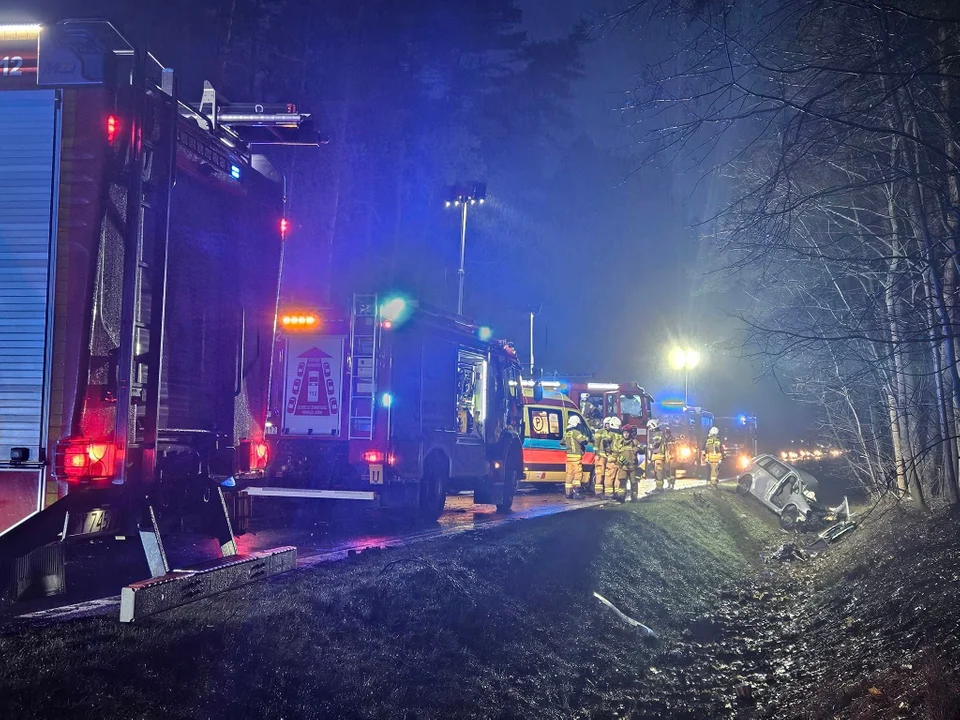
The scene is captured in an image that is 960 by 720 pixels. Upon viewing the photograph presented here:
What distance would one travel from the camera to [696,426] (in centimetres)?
3022

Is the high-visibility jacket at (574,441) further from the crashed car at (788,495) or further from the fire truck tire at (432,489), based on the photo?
the crashed car at (788,495)

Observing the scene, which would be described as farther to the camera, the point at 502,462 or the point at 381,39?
the point at 381,39

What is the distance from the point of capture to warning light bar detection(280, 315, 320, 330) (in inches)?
486

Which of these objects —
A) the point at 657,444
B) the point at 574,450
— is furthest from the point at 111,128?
the point at 657,444

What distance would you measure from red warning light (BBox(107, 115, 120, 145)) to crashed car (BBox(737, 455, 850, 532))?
51.5 ft

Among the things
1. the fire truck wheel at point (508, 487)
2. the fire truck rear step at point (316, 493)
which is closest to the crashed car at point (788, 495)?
the fire truck wheel at point (508, 487)

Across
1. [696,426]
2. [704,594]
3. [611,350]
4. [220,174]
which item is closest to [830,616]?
[704,594]

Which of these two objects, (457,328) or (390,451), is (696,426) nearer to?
(457,328)

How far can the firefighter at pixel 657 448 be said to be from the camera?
21.8m

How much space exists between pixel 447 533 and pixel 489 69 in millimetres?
24076

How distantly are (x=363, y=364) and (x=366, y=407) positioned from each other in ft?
2.03

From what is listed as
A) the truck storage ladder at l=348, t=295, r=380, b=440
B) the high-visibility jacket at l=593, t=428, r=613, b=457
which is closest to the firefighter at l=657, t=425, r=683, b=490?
the high-visibility jacket at l=593, t=428, r=613, b=457

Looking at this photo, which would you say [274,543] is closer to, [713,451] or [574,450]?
[574,450]

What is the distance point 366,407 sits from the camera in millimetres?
11930
